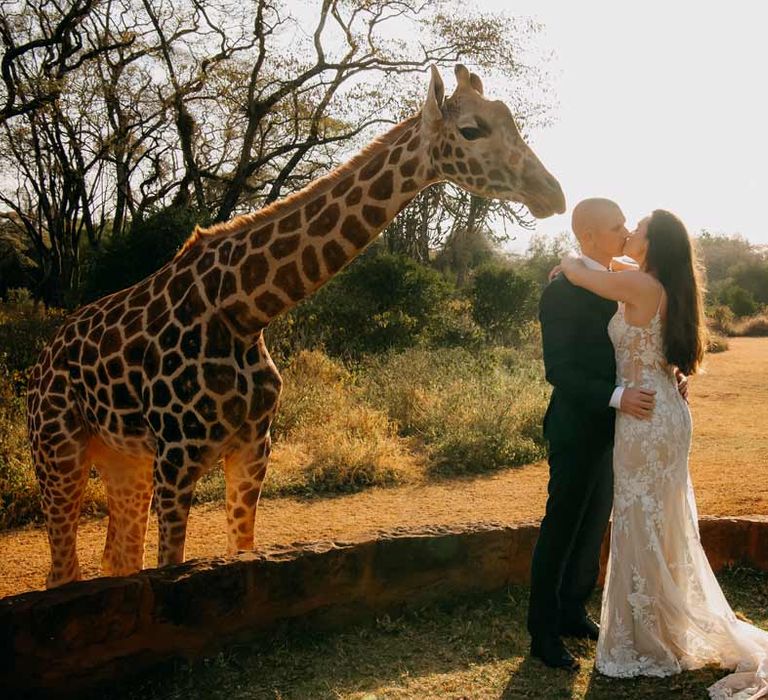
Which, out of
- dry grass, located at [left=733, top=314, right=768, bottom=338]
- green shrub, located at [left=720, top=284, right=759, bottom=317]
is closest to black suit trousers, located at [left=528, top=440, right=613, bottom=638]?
dry grass, located at [left=733, top=314, right=768, bottom=338]

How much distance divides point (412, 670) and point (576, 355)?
1654 millimetres

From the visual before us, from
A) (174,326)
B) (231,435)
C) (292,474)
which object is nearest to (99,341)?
(174,326)

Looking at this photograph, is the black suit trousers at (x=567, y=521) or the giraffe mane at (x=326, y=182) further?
the giraffe mane at (x=326, y=182)

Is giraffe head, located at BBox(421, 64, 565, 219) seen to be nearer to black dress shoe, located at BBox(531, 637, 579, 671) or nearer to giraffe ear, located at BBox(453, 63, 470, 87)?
giraffe ear, located at BBox(453, 63, 470, 87)

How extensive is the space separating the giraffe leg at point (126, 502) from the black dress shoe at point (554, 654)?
7.17ft

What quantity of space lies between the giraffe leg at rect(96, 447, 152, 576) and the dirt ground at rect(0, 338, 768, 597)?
139 cm

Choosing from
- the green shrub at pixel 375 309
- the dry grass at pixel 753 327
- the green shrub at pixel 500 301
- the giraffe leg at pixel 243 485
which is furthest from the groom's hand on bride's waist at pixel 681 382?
the dry grass at pixel 753 327

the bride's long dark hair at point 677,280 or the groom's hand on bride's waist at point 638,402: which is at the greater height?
the bride's long dark hair at point 677,280

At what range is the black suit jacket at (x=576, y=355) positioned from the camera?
3486 mm

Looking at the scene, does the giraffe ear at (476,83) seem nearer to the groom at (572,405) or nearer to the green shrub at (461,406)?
the groom at (572,405)

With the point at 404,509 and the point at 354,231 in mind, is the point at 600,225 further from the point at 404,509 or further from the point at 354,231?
the point at 404,509

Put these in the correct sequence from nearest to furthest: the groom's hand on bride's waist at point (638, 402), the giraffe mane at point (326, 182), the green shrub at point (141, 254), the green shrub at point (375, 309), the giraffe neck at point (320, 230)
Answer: the groom's hand on bride's waist at point (638, 402) < the giraffe neck at point (320, 230) < the giraffe mane at point (326, 182) < the green shrub at point (141, 254) < the green shrub at point (375, 309)

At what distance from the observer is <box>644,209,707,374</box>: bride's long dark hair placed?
330 cm

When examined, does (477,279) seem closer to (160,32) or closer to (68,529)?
Answer: (160,32)
